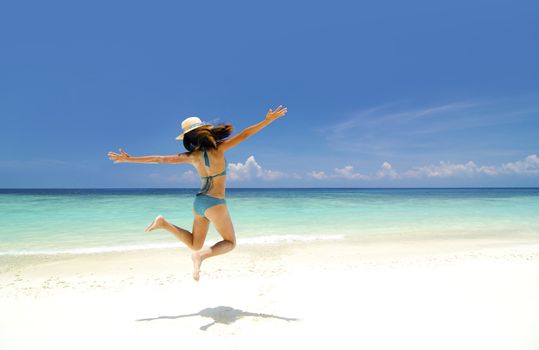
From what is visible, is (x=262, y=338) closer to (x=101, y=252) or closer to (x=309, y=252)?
(x=309, y=252)

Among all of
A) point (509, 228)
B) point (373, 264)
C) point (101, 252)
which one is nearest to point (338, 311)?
point (373, 264)

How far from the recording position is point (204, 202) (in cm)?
416

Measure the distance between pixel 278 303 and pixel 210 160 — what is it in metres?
2.03

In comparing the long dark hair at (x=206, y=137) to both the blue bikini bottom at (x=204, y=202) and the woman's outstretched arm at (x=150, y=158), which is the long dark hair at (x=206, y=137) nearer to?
the woman's outstretched arm at (x=150, y=158)

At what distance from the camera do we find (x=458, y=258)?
7434mm

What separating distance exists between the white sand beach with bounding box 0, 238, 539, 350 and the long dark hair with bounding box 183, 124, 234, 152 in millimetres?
1959

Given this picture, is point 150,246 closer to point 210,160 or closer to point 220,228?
point 220,228

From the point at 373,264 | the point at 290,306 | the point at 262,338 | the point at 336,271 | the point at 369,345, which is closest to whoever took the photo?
the point at 369,345

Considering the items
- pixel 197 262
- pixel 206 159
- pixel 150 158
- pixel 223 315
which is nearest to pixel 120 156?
pixel 150 158

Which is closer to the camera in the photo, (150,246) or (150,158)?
(150,158)

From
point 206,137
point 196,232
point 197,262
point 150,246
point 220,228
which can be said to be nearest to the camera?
point 197,262

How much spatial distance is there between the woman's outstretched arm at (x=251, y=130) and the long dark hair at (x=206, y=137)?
116 mm

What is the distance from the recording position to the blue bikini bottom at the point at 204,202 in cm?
414

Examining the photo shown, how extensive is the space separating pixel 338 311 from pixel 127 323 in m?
2.38
